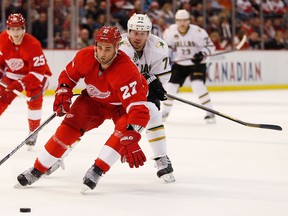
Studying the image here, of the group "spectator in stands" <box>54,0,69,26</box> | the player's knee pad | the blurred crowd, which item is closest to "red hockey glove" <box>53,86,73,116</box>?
the player's knee pad

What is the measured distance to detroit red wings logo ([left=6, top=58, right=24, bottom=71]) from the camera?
231 inches

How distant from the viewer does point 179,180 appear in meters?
4.64

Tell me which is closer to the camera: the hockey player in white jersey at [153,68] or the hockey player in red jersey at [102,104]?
the hockey player in red jersey at [102,104]

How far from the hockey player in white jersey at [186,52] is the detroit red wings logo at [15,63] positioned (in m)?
2.82

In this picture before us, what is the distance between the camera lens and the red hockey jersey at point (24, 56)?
5.79m

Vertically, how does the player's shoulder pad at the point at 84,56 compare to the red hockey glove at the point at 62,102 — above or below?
above

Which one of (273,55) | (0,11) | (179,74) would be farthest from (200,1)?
(179,74)

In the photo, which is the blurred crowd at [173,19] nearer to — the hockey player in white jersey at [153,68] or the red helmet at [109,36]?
the hockey player in white jersey at [153,68]

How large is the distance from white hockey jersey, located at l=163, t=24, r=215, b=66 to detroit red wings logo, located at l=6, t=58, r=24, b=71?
10.1 feet

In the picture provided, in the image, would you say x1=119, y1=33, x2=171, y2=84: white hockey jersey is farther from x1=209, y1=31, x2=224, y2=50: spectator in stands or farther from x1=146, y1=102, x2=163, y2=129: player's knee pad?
x1=209, y1=31, x2=224, y2=50: spectator in stands

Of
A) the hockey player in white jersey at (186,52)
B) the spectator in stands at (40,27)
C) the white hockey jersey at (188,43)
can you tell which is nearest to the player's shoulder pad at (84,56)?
the hockey player in white jersey at (186,52)

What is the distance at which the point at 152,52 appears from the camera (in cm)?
485

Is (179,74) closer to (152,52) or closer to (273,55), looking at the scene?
(152,52)

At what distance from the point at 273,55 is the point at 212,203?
33.3 ft
